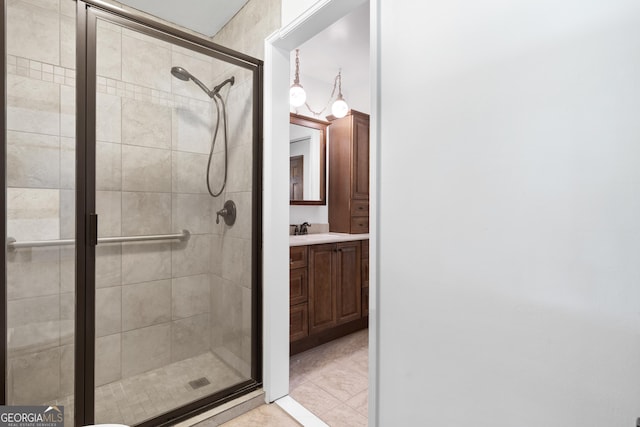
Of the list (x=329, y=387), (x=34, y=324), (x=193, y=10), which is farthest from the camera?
(x=193, y=10)

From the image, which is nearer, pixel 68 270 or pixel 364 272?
pixel 68 270

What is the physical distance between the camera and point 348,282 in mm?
2756

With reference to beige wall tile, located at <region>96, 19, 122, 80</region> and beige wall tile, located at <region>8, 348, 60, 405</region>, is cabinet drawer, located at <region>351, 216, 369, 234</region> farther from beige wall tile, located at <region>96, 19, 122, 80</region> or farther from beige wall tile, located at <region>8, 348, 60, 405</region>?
beige wall tile, located at <region>8, 348, 60, 405</region>

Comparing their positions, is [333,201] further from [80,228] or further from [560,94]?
[560,94]

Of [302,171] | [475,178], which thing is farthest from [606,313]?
[302,171]

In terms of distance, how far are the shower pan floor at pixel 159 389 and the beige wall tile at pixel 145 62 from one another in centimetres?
142

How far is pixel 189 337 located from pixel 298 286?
90 centimetres

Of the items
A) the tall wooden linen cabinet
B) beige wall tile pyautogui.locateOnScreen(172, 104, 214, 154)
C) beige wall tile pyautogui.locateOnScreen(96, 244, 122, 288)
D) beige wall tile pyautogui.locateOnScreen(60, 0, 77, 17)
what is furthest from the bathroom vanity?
beige wall tile pyautogui.locateOnScreen(60, 0, 77, 17)

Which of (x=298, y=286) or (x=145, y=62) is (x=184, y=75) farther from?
(x=298, y=286)

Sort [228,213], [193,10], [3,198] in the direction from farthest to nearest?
1. [193,10]
2. [228,213]
3. [3,198]

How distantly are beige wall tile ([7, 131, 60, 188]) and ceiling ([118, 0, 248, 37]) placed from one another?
1.24m

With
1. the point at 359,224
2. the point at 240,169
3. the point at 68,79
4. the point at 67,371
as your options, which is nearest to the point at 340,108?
the point at 359,224

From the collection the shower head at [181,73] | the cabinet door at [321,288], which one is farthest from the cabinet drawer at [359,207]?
the shower head at [181,73]

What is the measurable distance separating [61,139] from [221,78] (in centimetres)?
81
